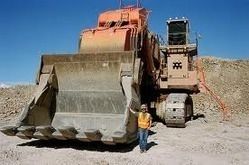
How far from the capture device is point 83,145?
998cm

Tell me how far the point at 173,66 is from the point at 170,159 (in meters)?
5.89

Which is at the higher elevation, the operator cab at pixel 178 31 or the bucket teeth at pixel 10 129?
the operator cab at pixel 178 31

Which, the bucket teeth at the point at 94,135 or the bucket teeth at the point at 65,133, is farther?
the bucket teeth at the point at 65,133

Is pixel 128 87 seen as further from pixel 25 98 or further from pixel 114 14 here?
pixel 25 98

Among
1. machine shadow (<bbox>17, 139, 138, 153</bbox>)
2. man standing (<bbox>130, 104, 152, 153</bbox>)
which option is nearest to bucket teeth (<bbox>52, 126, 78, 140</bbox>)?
machine shadow (<bbox>17, 139, 138, 153</bbox>)

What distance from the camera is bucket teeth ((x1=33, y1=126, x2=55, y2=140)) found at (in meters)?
9.20

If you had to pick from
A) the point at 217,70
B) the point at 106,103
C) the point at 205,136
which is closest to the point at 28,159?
the point at 106,103

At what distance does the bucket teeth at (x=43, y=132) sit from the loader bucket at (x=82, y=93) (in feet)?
0.77

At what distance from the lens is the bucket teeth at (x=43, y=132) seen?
9.20 m

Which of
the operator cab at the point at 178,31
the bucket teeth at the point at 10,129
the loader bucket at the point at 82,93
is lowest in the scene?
the bucket teeth at the point at 10,129

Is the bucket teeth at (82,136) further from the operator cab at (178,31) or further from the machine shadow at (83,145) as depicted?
Result: the operator cab at (178,31)

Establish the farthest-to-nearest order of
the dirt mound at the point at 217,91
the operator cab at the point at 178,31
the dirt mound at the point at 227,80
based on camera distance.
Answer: the dirt mound at the point at 227,80, the dirt mound at the point at 217,91, the operator cab at the point at 178,31

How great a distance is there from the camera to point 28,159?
27.7ft

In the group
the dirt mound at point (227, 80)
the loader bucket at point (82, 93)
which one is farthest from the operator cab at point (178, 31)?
the dirt mound at point (227, 80)
